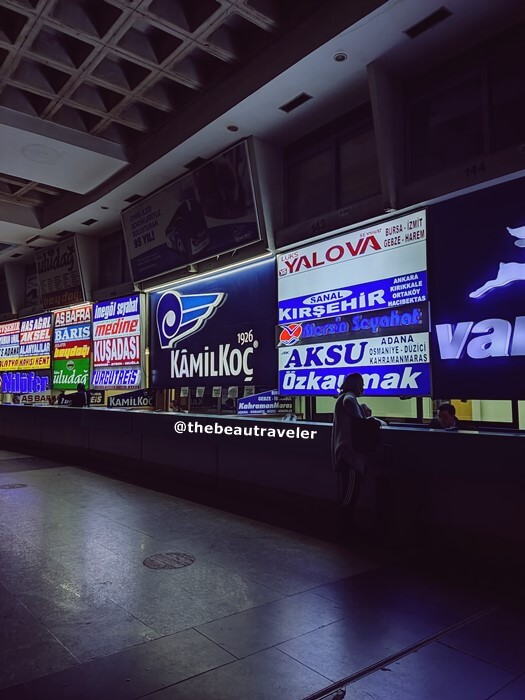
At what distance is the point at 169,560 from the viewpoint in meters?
5.59

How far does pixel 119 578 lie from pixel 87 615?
0.85 m

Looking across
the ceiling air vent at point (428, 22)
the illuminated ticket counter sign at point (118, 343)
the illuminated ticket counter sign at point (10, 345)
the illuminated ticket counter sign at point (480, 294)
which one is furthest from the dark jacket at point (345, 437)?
the illuminated ticket counter sign at point (10, 345)

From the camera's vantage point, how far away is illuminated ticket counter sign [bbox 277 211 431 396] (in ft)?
23.9

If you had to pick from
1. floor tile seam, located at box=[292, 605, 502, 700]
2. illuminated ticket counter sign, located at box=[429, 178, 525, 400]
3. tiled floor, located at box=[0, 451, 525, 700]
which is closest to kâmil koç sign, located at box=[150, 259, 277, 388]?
illuminated ticket counter sign, located at box=[429, 178, 525, 400]

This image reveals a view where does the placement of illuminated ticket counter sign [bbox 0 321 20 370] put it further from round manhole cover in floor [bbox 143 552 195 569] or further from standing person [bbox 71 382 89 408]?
round manhole cover in floor [bbox 143 552 195 569]

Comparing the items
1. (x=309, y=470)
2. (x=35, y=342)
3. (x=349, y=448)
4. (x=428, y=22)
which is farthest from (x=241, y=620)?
(x=35, y=342)

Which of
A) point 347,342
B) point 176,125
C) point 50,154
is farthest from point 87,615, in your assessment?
point 50,154

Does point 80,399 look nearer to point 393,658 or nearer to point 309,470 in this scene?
point 309,470

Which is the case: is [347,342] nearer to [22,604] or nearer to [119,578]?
[119,578]

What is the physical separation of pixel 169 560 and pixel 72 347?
37.7 ft

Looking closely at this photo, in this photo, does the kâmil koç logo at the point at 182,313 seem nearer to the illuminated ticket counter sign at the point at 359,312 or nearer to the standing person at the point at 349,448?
the illuminated ticket counter sign at the point at 359,312

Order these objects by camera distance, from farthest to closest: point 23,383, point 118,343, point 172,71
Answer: point 23,383
point 118,343
point 172,71

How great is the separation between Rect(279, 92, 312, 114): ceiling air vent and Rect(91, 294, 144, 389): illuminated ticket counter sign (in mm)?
6344

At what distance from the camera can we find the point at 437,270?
7.03 meters
